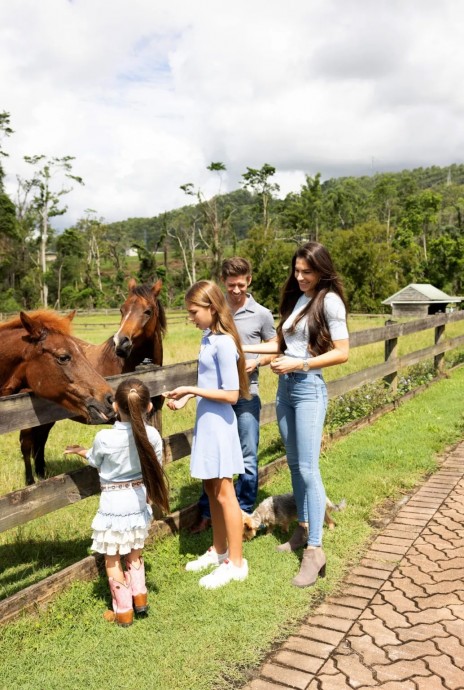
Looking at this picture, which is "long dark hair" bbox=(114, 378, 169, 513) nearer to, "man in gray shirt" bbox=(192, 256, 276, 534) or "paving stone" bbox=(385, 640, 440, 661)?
"man in gray shirt" bbox=(192, 256, 276, 534)

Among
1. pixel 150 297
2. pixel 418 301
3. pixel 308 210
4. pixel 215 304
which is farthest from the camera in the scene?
pixel 308 210

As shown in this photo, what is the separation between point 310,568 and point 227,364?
1391mm

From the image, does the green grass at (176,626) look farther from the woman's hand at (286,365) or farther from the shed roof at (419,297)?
the shed roof at (419,297)

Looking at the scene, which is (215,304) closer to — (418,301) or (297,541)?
(297,541)

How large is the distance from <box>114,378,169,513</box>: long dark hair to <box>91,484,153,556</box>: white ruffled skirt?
0.12 m

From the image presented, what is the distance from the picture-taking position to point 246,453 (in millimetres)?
4340

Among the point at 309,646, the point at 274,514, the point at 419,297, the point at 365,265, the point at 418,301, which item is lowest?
the point at 418,301

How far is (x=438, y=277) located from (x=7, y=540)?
6085 centimetres

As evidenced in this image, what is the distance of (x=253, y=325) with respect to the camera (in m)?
4.36

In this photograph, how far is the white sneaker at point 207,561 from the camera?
12.3 feet

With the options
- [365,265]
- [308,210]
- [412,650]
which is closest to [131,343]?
[412,650]

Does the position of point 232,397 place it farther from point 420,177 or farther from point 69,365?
point 420,177

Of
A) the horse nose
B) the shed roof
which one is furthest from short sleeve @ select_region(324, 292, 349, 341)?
the shed roof

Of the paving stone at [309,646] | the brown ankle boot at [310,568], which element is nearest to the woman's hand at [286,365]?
the brown ankle boot at [310,568]
